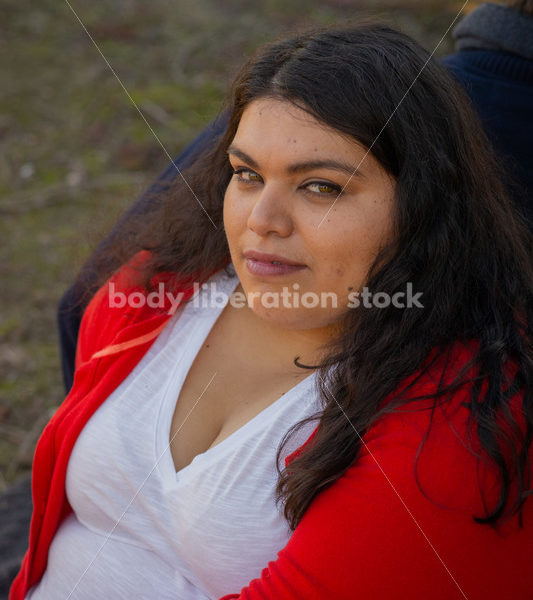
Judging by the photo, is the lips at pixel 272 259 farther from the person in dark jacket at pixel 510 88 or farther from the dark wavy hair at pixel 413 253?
the person in dark jacket at pixel 510 88

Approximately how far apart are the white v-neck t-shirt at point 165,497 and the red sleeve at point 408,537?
12cm

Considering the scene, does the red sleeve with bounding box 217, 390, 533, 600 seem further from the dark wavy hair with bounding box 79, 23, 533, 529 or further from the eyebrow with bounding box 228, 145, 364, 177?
the eyebrow with bounding box 228, 145, 364, 177

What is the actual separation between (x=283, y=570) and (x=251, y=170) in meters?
0.66

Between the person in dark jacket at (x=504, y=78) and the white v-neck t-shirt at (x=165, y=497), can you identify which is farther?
the person in dark jacket at (x=504, y=78)

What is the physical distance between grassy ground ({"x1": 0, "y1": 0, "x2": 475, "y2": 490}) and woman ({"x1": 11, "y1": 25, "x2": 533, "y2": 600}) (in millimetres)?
1037

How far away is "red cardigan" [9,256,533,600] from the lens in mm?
973

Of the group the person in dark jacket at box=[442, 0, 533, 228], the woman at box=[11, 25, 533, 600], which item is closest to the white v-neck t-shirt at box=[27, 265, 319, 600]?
the woman at box=[11, 25, 533, 600]

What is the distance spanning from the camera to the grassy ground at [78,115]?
2.62m

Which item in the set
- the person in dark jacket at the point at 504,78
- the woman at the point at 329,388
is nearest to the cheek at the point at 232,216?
the woman at the point at 329,388

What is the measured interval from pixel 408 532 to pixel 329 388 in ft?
0.91

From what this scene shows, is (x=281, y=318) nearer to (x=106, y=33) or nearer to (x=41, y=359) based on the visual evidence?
(x=41, y=359)

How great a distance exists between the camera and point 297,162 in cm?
112

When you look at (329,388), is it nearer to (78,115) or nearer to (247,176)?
(247,176)

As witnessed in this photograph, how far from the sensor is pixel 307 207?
114 centimetres
